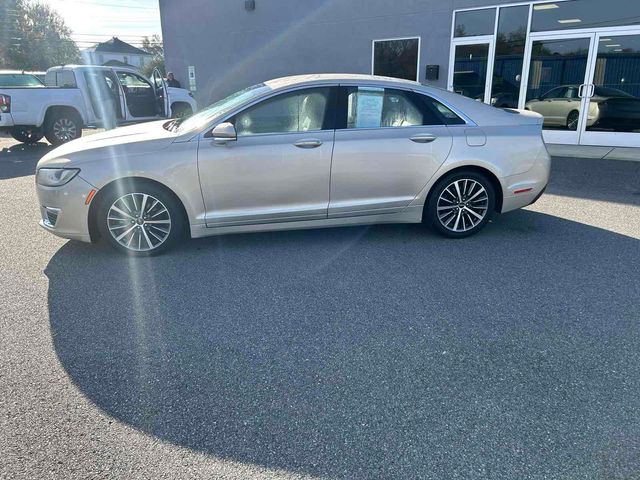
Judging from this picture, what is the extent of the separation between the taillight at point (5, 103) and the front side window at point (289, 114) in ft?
29.7

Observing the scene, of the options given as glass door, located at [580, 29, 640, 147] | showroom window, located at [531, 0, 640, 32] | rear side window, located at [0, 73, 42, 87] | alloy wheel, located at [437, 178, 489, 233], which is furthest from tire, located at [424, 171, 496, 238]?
rear side window, located at [0, 73, 42, 87]

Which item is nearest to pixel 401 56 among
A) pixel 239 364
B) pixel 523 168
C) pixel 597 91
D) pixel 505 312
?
pixel 597 91

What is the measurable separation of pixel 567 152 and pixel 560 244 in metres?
6.24

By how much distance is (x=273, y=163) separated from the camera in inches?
173

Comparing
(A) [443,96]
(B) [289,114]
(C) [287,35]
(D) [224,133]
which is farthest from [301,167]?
(C) [287,35]

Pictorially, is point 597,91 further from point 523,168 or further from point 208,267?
point 208,267

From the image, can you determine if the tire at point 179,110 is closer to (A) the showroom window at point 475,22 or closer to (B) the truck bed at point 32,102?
(B) the truck bed at point 32,102

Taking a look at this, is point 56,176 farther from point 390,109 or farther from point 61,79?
point 61,79

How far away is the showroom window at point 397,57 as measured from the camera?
1233 cm

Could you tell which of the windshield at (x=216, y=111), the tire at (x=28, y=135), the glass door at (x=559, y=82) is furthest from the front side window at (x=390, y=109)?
the tire at (x=28, y=135)

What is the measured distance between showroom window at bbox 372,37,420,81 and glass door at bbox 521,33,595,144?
2.77 meters

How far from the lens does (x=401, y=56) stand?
12.6 m

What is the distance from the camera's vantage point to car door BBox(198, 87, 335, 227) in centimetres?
435

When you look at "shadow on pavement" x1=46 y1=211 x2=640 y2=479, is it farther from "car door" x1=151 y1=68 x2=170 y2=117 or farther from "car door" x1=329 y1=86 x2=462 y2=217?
"car door" x1=151 y1=68 x2=170 y2=117
